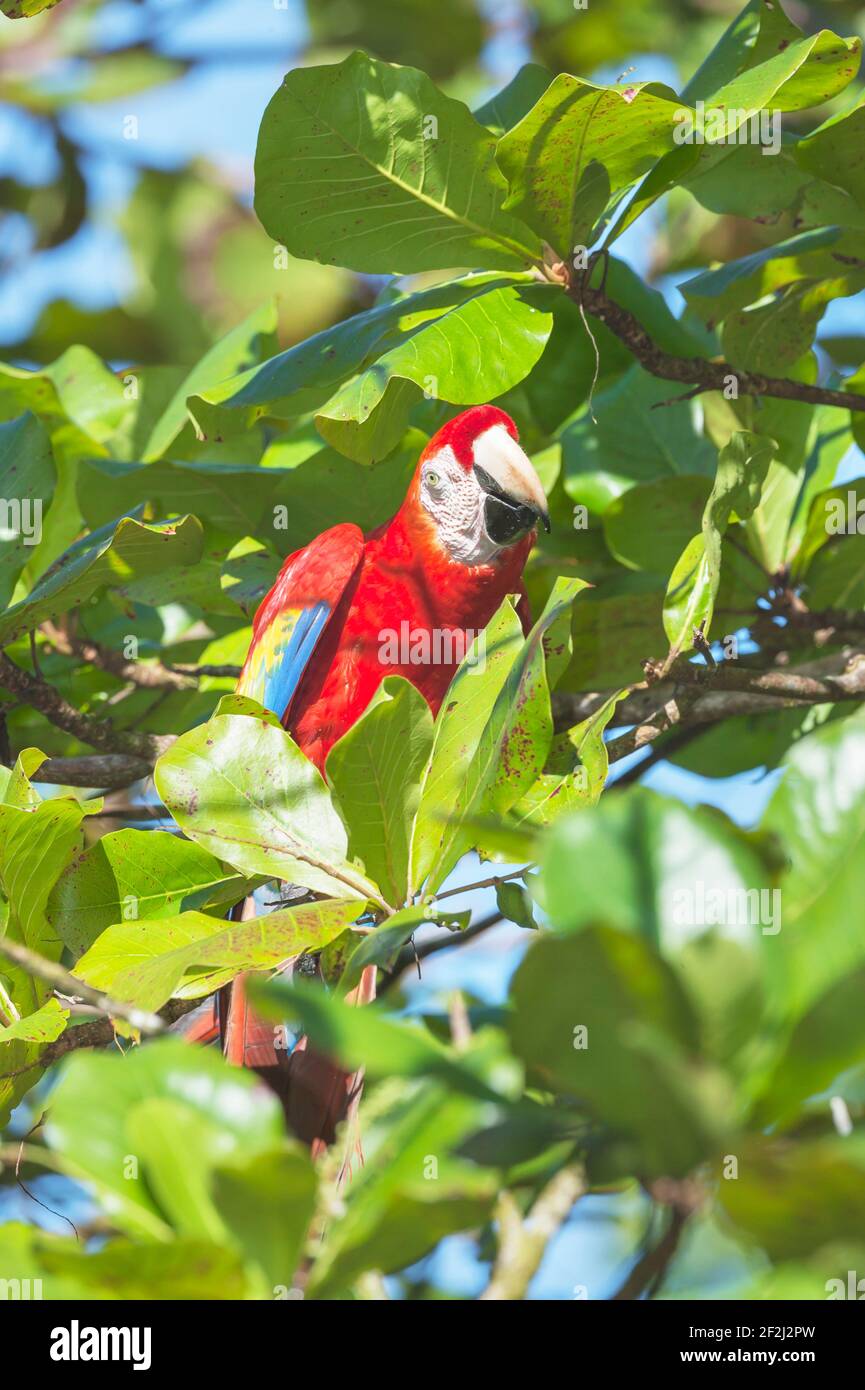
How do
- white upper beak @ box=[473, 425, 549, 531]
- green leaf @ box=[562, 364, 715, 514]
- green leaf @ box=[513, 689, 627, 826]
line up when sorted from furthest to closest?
1. green leaf @ box=[562, 364, 715, 514]
2. white upper beak @ box=[473, 425, 549, 531]
3. green leaf @ box=[513, 689, 627, 826]

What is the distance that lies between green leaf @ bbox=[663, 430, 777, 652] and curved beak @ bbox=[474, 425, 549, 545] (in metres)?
0.41

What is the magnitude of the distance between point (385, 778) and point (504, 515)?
858mm

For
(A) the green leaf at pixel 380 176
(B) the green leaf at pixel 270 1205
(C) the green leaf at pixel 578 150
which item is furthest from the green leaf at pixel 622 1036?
(A) the green leaf at pixel 380 176

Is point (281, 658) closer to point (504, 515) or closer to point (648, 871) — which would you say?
point (504, 515)

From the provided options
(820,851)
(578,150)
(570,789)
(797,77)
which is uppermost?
(797,77)

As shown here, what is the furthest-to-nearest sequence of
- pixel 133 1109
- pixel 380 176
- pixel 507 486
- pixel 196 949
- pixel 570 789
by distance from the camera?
1. pixel 507 486
2. pixel 380 176
3. pixel 570 789
4. pixel 196 949
5. pixel 133 1109

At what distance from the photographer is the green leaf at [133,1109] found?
2.27 feet

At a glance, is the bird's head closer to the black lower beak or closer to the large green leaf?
the black lower beak

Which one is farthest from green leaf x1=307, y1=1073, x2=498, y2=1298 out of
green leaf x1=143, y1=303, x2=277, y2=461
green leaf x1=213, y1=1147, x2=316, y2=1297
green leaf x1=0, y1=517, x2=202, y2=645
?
green leaf x1=143, y1=303, x2=277, y2=461

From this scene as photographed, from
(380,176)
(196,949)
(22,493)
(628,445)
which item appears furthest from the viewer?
(628,445)

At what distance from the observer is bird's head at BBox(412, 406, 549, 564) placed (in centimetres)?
193

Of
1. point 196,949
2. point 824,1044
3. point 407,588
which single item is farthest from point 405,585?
point 824,1044

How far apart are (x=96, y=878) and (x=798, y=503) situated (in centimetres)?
119

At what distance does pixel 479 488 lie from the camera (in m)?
1.98
